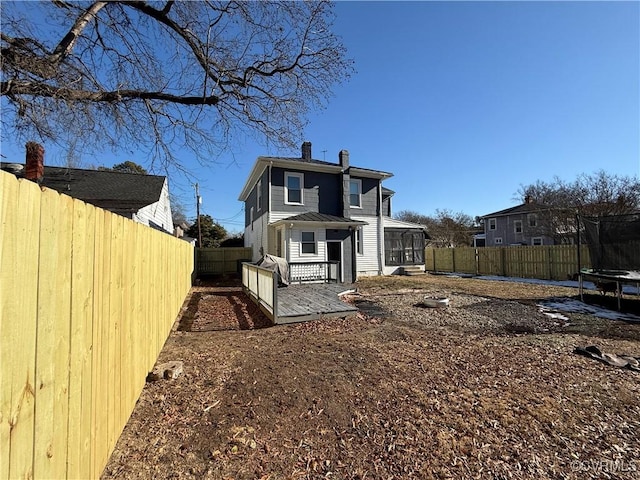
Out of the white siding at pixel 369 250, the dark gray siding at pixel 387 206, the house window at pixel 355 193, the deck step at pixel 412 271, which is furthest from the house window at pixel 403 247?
the dark gray siding at pixel 387 206

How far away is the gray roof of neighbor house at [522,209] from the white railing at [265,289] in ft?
80.9

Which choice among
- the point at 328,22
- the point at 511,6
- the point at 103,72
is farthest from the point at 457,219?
the point at 103,72

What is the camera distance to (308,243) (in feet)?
48.2

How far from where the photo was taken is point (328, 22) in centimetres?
666

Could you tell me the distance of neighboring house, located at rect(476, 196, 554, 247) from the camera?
26.4 m

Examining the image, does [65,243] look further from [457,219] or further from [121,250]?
[457,219]

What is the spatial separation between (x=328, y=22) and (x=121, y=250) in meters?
6.58

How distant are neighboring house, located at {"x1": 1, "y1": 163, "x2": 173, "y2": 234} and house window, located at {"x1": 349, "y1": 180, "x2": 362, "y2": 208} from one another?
31.5 ft

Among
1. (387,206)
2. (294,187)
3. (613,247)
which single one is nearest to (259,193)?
(294,187)

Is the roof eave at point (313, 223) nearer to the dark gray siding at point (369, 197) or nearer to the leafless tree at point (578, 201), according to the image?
the dark gray siding at point (369, 197)

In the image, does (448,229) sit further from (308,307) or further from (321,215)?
(308,307)

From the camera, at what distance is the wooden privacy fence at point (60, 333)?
1116 mm

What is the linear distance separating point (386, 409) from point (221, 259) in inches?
745

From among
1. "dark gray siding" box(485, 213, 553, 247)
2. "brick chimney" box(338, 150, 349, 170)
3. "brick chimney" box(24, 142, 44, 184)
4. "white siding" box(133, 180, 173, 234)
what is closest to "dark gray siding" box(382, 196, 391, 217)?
"brick chimney" box(338, 150, 349, 170)
